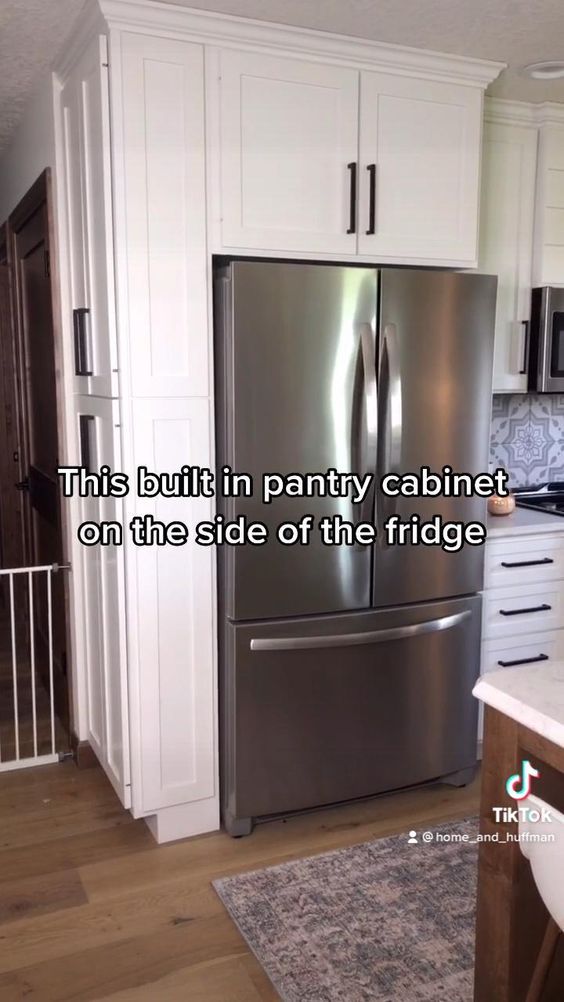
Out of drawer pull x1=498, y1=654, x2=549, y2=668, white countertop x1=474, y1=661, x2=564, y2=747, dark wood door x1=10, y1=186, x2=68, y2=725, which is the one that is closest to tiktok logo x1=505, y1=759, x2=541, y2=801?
white countertop x1=474, y1=661, x2=564, y2=747

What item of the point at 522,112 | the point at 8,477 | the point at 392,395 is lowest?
the point at 8,477

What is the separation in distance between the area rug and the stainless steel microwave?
1682mm

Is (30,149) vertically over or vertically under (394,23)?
under

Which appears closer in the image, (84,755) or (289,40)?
(289,40)

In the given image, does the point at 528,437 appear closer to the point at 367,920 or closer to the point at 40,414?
the point at 40,414

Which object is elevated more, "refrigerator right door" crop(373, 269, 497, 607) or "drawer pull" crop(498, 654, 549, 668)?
"refrigerator right door" crop(373, 269, 497, 607)

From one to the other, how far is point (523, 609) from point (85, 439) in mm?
1633

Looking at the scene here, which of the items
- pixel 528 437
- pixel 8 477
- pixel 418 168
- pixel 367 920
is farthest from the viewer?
pixel 8 477

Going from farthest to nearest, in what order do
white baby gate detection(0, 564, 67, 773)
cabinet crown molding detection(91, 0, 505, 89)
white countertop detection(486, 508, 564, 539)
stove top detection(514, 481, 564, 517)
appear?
stove top detection(514, 481, 564, 517)
white baby gate detection(0, 564, 67, 773)
white countertop detection(486, 508, 564, 539)
cabinet crown molding detection(91, 0, 505, 89)

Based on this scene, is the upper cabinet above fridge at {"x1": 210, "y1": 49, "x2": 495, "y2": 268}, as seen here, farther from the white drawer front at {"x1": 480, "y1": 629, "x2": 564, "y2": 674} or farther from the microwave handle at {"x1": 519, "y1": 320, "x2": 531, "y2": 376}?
the white drawer front at {"x1": 480, "y1": 629, "x2": 564, "y2": 674}

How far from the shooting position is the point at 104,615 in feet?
8.82

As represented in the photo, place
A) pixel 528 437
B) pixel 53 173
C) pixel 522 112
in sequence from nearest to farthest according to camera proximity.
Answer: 1. pixel 53 173
2. pixel 522 112
3. pixel 528 437

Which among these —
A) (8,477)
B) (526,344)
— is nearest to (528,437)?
(526,344)

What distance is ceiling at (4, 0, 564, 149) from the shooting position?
223 centimetres
